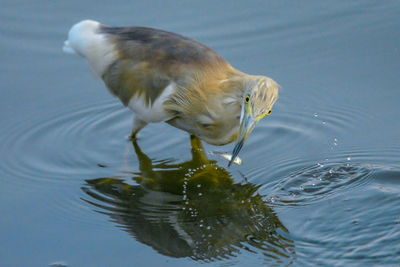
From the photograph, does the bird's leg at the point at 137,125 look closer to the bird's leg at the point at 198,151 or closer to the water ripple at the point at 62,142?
the water ripple at the point at 62,142

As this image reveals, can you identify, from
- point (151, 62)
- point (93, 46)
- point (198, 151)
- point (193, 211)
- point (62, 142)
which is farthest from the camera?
point (93, 46)

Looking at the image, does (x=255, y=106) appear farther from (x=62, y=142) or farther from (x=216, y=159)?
(x=62, y=142)

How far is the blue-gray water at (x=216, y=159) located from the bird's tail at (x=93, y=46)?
0.49 meters

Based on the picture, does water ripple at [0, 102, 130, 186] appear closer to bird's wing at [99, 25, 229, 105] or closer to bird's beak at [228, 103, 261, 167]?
bird's wing at [99, 25, 229, 105]

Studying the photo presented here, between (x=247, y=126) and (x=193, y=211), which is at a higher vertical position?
(x=247, y=126)

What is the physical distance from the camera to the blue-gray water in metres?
4.02

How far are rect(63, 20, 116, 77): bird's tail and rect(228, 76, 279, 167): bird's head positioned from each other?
1.54m

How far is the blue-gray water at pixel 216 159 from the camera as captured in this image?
13.2 ft

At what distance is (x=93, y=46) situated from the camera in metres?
5.53

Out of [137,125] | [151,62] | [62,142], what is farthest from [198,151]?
[62,142]

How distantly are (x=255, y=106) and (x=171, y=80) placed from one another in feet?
3.36

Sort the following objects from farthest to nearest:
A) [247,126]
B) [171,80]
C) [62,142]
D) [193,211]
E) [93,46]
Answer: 1. [93,46]
2. [62,142]
3. [171,80]
4. [193,211]
5. [247,126]

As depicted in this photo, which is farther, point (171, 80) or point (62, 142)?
point (62, 142)

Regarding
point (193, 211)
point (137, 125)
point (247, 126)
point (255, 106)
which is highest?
point (255, 106)
